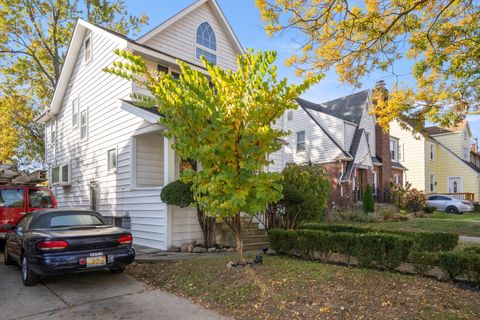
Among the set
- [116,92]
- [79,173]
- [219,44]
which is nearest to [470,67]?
[219,44]

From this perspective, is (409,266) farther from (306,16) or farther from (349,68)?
(306,16)

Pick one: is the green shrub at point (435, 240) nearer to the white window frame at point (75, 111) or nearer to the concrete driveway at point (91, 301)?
the concrete driveway at point (91, 301)

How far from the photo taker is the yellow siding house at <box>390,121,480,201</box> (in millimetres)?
30203

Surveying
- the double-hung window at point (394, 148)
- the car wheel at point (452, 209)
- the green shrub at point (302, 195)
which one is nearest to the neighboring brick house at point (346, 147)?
the double-hung window at point (394, 148)

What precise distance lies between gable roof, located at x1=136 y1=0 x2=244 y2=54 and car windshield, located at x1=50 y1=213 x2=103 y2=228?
7.67 m

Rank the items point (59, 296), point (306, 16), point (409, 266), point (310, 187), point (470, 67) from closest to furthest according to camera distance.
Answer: point (59, 296) < point (409, 266) < point (306, 16) < point (470, 67) < point (310, 187)

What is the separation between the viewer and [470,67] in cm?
850

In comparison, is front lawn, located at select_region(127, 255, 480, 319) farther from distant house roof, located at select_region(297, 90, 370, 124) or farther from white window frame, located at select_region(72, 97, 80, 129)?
distant house roof, located at select_region(297, 90, 370, 124)

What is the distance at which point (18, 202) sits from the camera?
1027cm

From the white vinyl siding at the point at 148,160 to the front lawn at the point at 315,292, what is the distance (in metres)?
5.18

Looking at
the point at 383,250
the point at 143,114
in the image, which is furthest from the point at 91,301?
the point at 143,114

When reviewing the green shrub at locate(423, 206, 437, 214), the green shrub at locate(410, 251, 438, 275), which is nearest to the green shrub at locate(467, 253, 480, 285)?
the green shrub at locate(410, 251, 438, 275)

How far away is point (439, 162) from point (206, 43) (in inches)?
1115

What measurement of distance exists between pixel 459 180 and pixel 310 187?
2843cm
